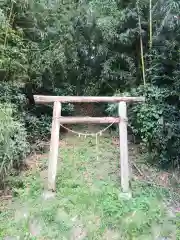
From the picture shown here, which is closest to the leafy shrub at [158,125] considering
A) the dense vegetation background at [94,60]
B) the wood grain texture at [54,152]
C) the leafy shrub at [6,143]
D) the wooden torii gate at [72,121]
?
the dense vegetation background at [94,60]

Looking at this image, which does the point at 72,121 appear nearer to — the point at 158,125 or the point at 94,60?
the point at 158,125

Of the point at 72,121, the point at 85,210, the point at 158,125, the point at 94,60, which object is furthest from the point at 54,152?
Answer: the point at 94,60

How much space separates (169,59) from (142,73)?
2.94 ft

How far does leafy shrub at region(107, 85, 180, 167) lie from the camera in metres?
5.27

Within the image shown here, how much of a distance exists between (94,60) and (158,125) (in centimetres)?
245

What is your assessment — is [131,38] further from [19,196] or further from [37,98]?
[19,196]

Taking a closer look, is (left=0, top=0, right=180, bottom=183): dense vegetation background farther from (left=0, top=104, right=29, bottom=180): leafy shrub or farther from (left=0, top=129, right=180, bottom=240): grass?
(left=0, top=129, right=180, bottom=240): grass

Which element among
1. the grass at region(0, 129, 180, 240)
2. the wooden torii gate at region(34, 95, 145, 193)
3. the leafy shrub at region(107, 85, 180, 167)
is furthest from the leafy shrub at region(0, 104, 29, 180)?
the leafy shrub at region(107, 85, 180, 167)

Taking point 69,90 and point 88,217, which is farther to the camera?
point 69,90

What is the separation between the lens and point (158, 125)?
17.7 ft

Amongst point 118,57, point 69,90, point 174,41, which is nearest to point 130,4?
point 118,57

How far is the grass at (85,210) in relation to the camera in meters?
4.14

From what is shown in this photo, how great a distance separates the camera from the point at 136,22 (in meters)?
6.47

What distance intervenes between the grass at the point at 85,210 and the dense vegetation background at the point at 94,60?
2.48ft
